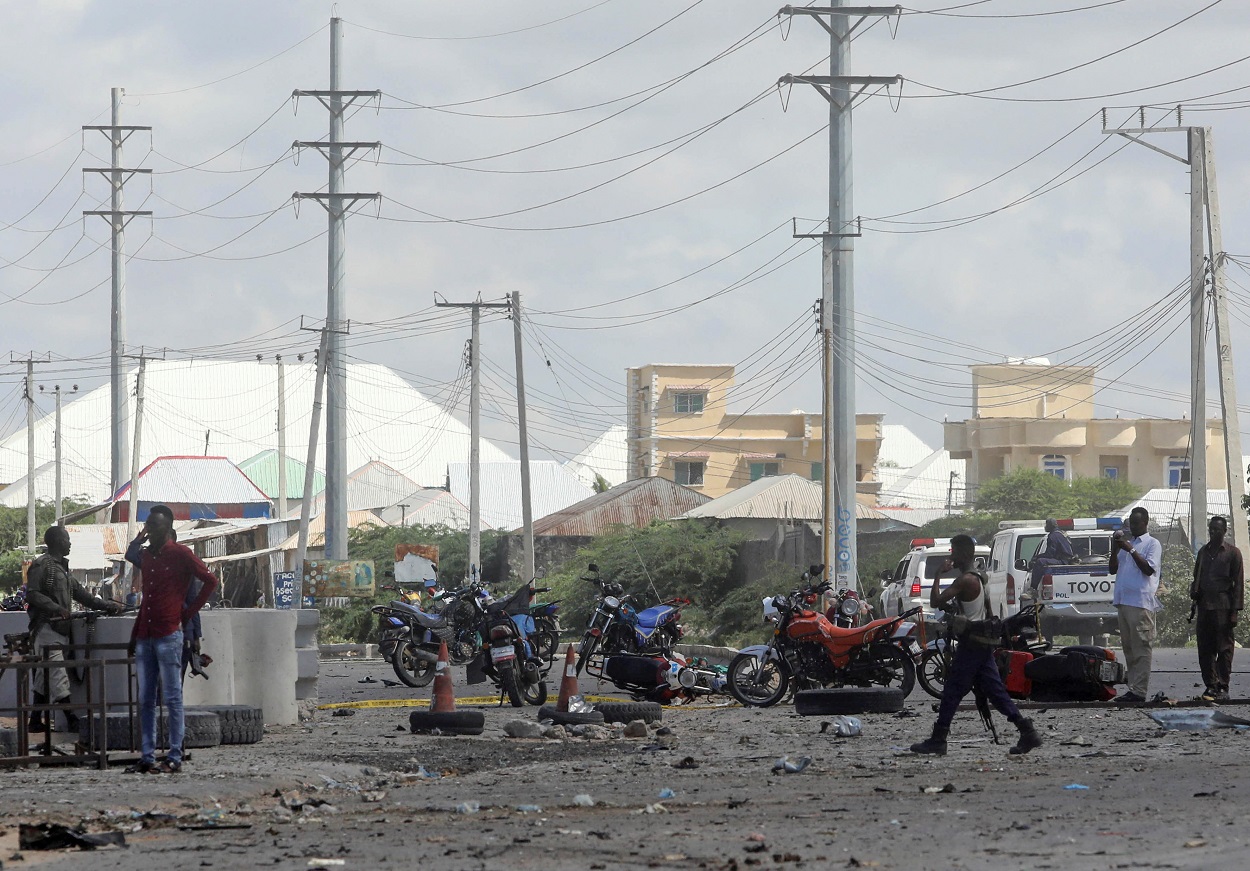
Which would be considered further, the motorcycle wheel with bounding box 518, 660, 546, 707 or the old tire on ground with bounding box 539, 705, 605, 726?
the motorcycle wheel with bounding box 518, 660, 546, 707

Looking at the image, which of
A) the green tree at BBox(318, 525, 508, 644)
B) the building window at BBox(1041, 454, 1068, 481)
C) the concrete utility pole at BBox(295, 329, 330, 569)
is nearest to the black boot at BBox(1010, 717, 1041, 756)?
the concrete utility pole at BBox(295, 329, 330, 569)

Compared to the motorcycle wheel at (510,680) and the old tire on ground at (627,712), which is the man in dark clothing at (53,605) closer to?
the old tire on ground at (627,712)

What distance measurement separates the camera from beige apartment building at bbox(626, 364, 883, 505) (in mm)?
94000

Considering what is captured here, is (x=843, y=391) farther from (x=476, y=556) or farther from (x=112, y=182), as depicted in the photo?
(x=112, y=182)

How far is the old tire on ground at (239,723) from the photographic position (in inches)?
529

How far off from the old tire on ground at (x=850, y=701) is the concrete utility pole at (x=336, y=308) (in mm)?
27438

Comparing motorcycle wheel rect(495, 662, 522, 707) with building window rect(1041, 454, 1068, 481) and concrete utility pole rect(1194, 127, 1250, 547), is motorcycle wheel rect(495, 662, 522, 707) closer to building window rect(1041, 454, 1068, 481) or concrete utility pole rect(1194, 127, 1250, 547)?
concrete utility pole rect(1194, 127, 1250, 547)

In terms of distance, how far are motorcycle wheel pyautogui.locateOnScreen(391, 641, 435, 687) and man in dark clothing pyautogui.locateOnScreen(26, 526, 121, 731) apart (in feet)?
26.2

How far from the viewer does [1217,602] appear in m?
15.6

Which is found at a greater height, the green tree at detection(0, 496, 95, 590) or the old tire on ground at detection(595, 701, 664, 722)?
the green tree at detection(0, 496, 95, 590)

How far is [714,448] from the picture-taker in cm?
9438

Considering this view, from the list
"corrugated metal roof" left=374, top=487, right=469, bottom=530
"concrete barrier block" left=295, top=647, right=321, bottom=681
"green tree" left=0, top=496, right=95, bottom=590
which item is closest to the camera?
"concrete barrier block" left=295, top=647, right=321, bottom=681

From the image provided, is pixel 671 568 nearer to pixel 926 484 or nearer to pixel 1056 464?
pixel 1056 464

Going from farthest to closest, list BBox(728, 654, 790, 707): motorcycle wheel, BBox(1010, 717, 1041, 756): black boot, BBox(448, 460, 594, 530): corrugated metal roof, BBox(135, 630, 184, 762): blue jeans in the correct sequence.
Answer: BBox(448, 460, 594, 530): corrugated metal roof < BBox(728, 654, 790, 707): motorcycle wheel < BBox(1010, 717, 1041, 756): black boot < BBox(135, 630, 184, 762): blue jeans
